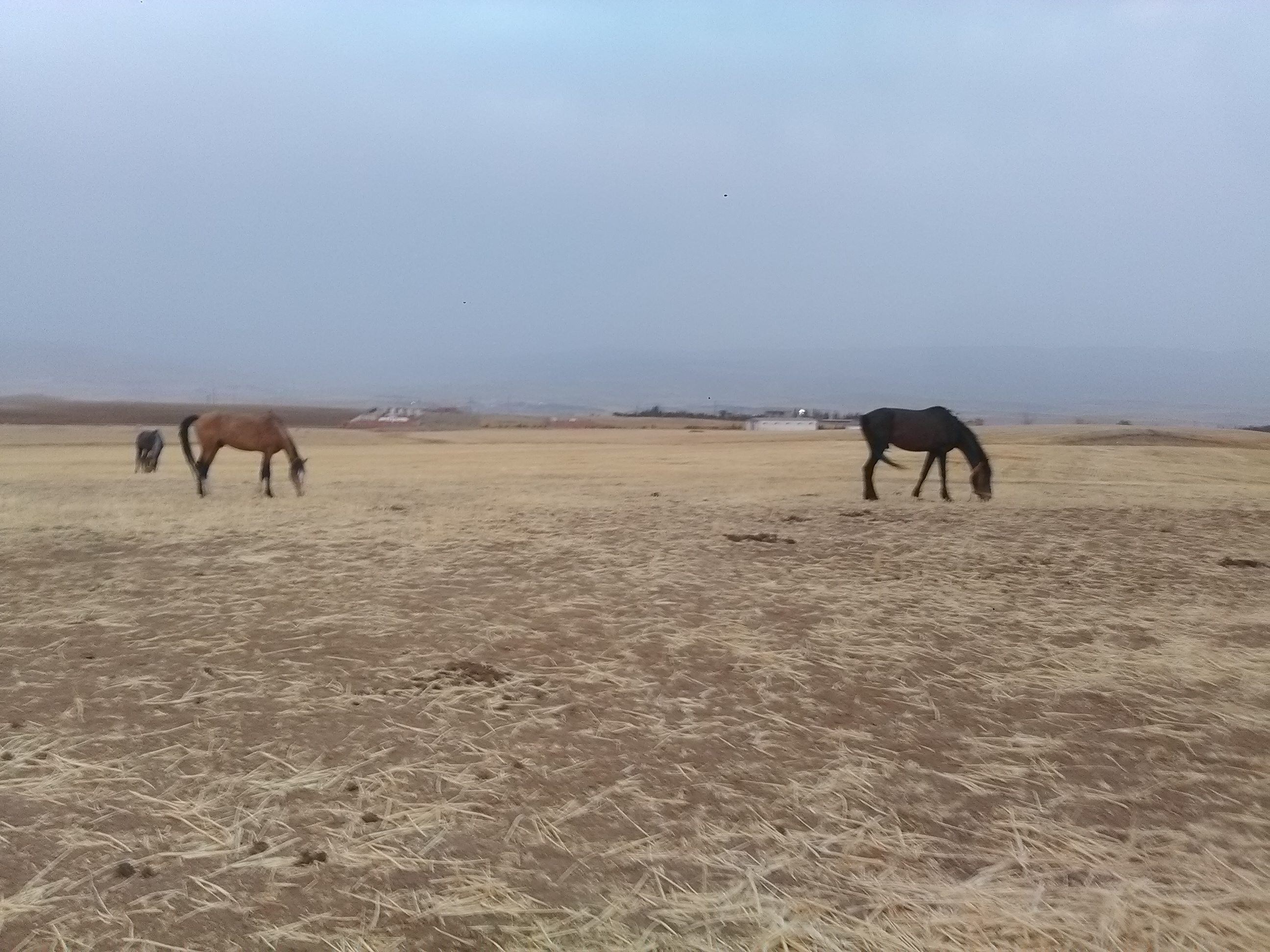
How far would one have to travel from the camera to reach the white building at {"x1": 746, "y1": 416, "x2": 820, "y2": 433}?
54344 mm

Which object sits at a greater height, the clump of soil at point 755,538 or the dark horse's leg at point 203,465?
the dark horse's leg at point 203,465

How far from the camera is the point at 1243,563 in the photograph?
898 centimetres

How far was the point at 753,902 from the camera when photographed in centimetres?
294

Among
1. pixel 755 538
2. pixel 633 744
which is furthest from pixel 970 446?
pixel 633 744

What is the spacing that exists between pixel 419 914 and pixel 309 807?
3.11 feet

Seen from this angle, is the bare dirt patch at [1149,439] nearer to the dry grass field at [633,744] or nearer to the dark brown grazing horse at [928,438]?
the dark brown grazing horse at [928,438]

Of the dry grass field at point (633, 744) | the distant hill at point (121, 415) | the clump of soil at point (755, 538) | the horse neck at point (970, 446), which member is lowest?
the dry grass field at point (633, 744)

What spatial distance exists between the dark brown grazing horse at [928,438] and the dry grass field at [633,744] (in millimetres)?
4351

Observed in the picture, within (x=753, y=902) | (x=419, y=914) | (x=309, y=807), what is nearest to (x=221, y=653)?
(x=309, y=807)


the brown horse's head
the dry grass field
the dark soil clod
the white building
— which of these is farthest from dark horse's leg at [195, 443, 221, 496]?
the white building

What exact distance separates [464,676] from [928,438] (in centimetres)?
1117

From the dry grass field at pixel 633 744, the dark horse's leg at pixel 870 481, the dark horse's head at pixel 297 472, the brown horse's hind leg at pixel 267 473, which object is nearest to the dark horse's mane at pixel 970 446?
the dark horse's leg at pixel 870 481

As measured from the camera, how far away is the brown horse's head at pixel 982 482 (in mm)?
14266

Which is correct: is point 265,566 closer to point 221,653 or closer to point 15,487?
point 221,653
